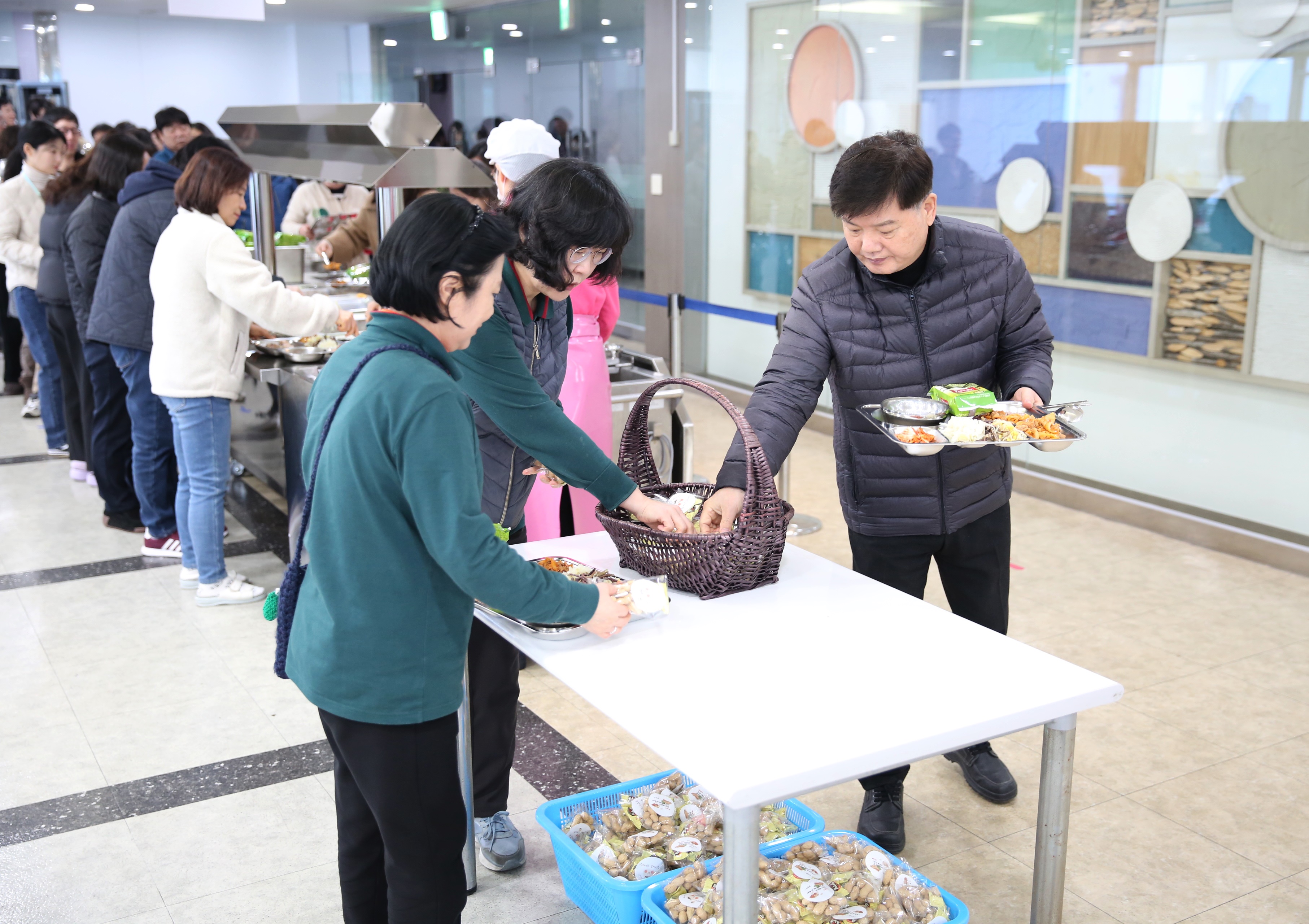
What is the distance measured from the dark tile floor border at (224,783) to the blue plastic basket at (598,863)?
396 mm

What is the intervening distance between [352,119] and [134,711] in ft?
6.53

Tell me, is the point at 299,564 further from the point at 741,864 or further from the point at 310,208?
the point at 310,208

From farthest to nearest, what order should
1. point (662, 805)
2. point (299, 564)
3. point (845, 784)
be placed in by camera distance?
point (845, 784) < point (662, 805) < point (299, 564)

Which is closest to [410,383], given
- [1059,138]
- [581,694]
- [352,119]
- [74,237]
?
[581,694]

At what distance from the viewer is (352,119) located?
12.6 ft

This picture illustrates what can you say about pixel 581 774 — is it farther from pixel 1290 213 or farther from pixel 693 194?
pixel 693 194

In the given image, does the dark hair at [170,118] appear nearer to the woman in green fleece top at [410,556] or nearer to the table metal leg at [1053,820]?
the woman in green fleece top at [410,556]

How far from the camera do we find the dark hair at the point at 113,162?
443 cm

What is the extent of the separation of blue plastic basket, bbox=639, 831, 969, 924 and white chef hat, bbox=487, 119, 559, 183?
6.59 ft

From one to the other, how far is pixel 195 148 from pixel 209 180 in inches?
38.5

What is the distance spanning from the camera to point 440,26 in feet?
37.7

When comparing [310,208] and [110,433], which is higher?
[310,208]

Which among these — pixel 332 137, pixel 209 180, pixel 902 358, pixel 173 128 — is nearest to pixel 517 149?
pixel 209 180

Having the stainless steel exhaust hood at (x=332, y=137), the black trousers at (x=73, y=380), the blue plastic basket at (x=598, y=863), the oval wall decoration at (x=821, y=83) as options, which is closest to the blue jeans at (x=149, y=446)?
the black trousers at (x=73, y=380)
